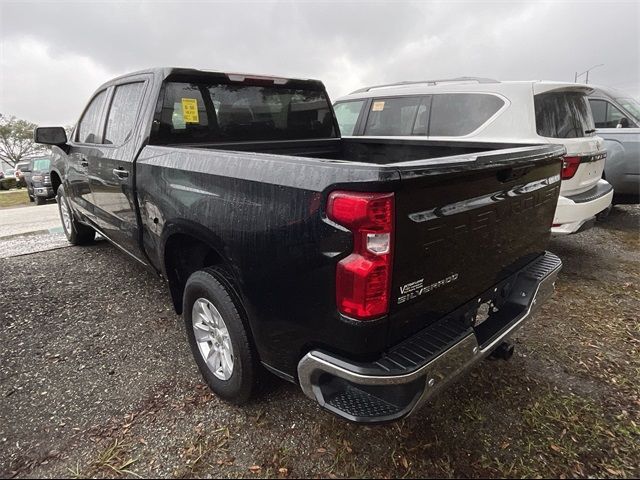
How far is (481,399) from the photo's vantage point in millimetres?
2373

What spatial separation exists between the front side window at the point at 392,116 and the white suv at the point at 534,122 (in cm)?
2

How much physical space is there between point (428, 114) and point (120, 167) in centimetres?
353

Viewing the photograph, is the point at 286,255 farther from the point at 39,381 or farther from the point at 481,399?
the point at 39,381

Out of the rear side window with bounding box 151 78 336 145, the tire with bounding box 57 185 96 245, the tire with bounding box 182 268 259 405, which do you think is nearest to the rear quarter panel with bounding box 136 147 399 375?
the tire with bounding box 182 268 259 405

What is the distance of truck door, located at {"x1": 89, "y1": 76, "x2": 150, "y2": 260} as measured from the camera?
116 inches

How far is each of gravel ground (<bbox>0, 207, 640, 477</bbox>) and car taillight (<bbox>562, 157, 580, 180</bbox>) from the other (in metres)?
1.34

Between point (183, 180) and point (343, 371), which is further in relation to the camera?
point (183, 180)

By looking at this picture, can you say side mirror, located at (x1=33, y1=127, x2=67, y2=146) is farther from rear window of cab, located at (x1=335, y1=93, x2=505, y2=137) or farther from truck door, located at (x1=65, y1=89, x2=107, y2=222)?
rear window of cab, located at (x1=335, y1=93, x2=505, y2=137)

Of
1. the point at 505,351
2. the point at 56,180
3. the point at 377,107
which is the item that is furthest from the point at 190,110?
the point at 56,180

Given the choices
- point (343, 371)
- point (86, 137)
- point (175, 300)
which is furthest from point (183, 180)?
point (86, 137)

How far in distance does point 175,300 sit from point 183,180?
2.99 feet

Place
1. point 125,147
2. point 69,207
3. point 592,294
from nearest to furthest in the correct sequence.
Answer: point 125,147 → point 592,294 → point 69,207

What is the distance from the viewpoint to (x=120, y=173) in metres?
3.01

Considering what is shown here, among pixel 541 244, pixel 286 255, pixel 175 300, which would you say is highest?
pixel 286 255
